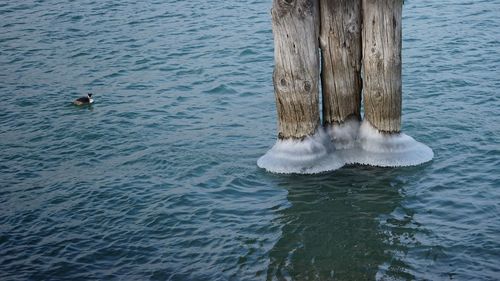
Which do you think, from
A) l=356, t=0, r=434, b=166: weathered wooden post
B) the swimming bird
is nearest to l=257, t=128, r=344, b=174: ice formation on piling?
l=356, t=0, r=434, b=166: weathered wooden post

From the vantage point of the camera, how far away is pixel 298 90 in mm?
11609

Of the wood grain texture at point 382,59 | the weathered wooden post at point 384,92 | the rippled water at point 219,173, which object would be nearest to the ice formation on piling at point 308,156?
the rippled water at point 219,173

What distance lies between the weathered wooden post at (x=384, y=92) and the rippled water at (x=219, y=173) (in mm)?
286

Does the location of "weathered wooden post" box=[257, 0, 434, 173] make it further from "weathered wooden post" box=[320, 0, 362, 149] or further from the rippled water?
the rippled water

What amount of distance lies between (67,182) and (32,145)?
88.5 inches

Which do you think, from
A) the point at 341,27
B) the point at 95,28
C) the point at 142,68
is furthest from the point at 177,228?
the point at 95,28

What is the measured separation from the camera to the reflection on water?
9834 mm

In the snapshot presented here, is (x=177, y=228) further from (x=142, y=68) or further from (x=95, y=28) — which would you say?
(x=95, y=28)

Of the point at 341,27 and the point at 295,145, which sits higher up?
the point at 341,27

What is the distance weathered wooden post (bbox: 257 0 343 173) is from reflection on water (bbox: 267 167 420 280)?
13.7 inches

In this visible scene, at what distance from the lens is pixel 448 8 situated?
69.1 ft

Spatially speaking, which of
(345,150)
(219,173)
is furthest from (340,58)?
(219,173)

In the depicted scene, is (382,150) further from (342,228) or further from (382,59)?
(342,228)

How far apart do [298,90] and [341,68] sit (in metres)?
0.80
